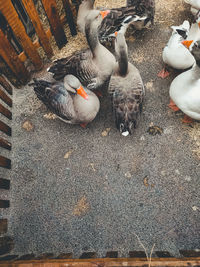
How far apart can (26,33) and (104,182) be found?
2.68 meters

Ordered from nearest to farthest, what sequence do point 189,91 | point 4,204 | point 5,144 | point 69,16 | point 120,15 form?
point 189,91, point 4,204, point 5,144, point 120,15, point 69,16

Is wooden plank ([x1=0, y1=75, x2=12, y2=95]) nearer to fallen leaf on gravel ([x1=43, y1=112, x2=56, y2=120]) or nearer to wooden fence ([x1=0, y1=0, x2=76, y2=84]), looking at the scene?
wooden fence ([x1=0, y1=0, x2=76, y2=84])

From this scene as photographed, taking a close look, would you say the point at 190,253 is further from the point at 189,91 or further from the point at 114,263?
the point at 189,91

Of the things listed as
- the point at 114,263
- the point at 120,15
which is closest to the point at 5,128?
the point at 114,263

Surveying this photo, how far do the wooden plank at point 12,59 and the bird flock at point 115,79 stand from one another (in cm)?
63

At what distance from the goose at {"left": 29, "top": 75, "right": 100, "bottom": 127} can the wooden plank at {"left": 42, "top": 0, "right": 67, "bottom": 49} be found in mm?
1202

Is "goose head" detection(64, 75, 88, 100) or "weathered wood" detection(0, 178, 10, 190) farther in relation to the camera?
"weathered wood" detection(0, 178, 10, 190)

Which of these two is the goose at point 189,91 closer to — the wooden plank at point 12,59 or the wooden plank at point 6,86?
the wooden plank at point 12,59

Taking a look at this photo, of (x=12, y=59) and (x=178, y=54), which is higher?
(x=12, y=59)

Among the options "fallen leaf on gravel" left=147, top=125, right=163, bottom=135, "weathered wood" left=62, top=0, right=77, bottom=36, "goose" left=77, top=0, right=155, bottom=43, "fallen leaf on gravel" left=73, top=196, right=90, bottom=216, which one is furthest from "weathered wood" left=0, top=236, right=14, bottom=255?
"weathered wood" left=62, top=0, right=77, bottom=36

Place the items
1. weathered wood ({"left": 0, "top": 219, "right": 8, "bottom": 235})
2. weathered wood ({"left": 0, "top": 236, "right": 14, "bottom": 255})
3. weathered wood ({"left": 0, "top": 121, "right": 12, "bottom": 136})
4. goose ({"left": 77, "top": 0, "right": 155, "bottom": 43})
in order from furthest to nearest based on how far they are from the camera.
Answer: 1. goose ({"left": 77, "top": 0, "right": 155, "bottom": 43})
2. weathered wood ({"left": 0, "top": 121, "right": 12, "bottom": 136})
3. weathered wood ({"left": 0, "top": 219, "right": 8, "bottom": 235})
4. weathered wood ({"left": 0, "top": 236, "right": 14, "bottom": 255})

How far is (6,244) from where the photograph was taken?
2480 mm

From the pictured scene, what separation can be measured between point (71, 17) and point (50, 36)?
0.54m

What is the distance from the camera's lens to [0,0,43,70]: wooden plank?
268 centimetres
